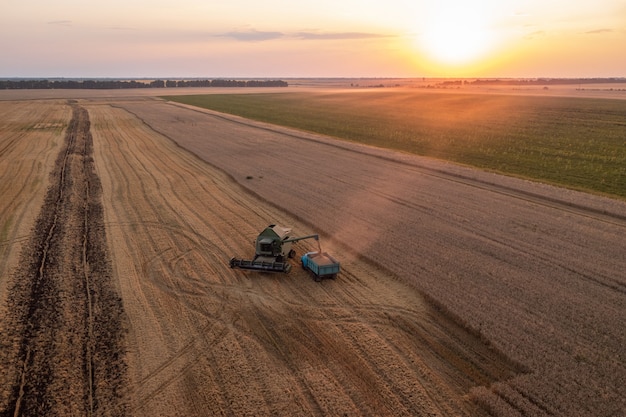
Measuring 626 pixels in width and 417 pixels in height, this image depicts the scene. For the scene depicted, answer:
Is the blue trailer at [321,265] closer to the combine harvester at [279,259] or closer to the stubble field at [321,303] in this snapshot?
the combine harvester at [279,259]

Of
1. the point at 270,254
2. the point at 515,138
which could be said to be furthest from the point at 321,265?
the point at 515,138

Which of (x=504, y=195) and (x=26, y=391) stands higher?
(x=504, y=195)

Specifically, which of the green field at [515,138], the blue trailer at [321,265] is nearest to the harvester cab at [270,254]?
the blue trailer at [321,265]

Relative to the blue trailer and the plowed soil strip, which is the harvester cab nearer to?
the blue trailer

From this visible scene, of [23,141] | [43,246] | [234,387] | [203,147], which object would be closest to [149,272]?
[43,246]

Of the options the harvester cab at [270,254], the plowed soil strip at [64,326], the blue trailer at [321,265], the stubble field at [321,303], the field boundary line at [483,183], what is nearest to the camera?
the plowed soil strip at [64,326]

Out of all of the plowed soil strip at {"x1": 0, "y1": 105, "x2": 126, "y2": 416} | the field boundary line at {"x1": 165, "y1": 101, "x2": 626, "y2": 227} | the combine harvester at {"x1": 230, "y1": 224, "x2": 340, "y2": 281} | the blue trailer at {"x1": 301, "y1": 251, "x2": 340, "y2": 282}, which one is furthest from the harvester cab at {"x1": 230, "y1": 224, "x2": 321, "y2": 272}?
the field boundary line at {"x1": 165, "y1": 101, "x2": 626, "y2": 227}

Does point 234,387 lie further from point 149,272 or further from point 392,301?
point 149,272
